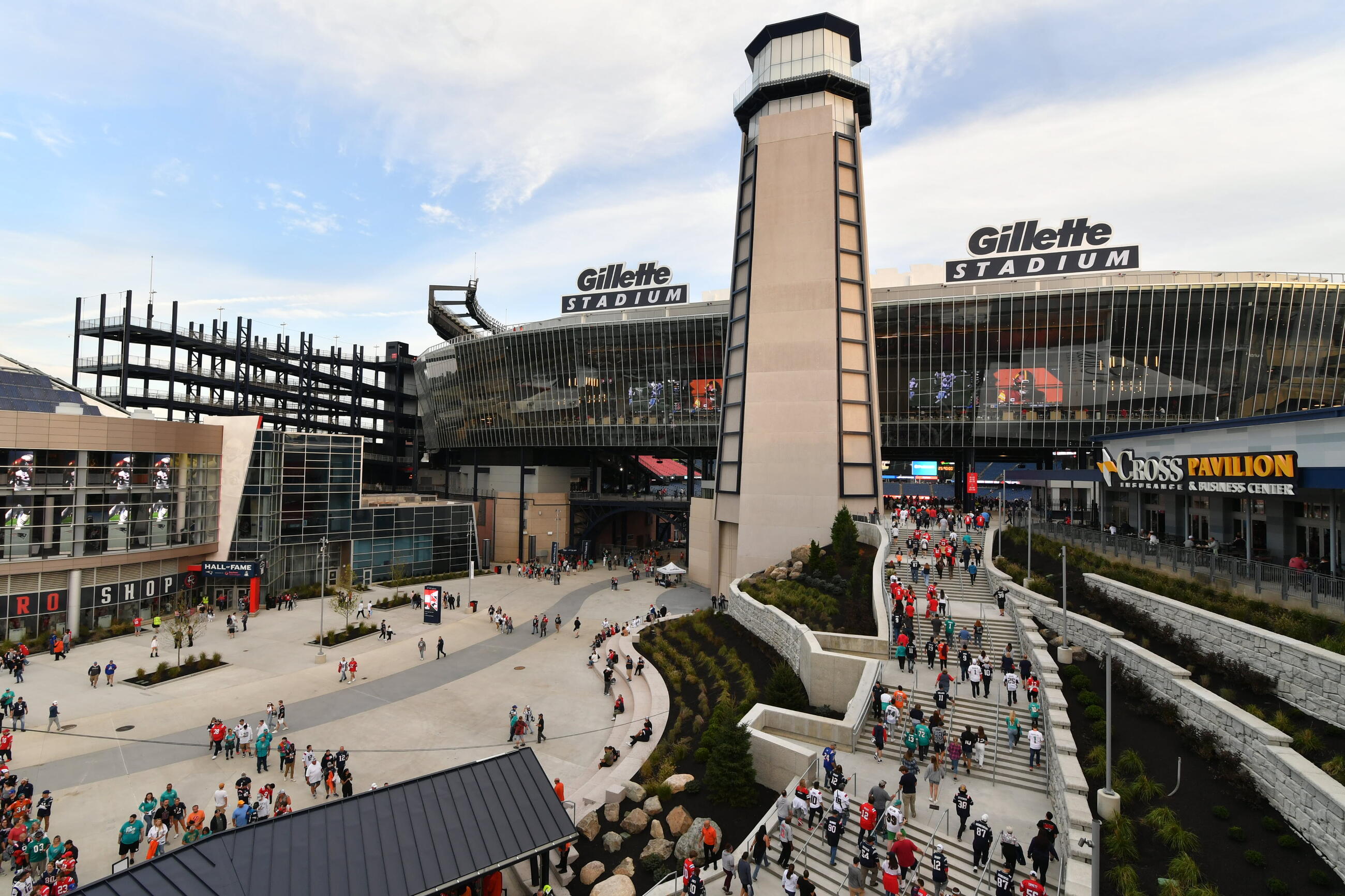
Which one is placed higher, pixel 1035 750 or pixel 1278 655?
pixel 1278 655

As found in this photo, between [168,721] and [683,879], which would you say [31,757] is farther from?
[683,879]

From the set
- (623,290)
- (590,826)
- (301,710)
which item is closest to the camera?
(590,826)

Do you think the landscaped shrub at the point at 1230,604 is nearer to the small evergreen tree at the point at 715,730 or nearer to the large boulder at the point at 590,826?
the small evergreen tree at the point at 715,730

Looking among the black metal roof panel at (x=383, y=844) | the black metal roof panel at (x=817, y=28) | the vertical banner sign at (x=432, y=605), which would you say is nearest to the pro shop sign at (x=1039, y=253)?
the black metal roof panel at (x=817, y=28)

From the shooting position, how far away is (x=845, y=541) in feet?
129

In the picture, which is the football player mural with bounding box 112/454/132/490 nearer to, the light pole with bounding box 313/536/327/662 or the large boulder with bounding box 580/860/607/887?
the light pole with bounding box 313/536/327/662

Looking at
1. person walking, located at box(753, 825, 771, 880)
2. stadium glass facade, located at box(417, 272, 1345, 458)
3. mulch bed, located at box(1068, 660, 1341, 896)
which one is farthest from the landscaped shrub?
stadium glass facade, located at box(417, 272, 1345, 458)

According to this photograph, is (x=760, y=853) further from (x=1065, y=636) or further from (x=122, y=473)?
(x=122, y=473)

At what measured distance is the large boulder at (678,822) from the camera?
18.4m

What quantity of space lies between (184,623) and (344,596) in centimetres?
819

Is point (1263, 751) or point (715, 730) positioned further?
point (715, 730)

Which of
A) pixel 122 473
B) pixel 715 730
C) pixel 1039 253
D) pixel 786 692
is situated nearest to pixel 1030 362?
pixel 1039 253

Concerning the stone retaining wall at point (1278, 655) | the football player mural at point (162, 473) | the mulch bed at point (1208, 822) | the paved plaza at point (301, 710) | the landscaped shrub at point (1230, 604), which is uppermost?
the football player mural at point (162, 473)

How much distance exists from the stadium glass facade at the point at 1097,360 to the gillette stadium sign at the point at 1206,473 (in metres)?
25.0
